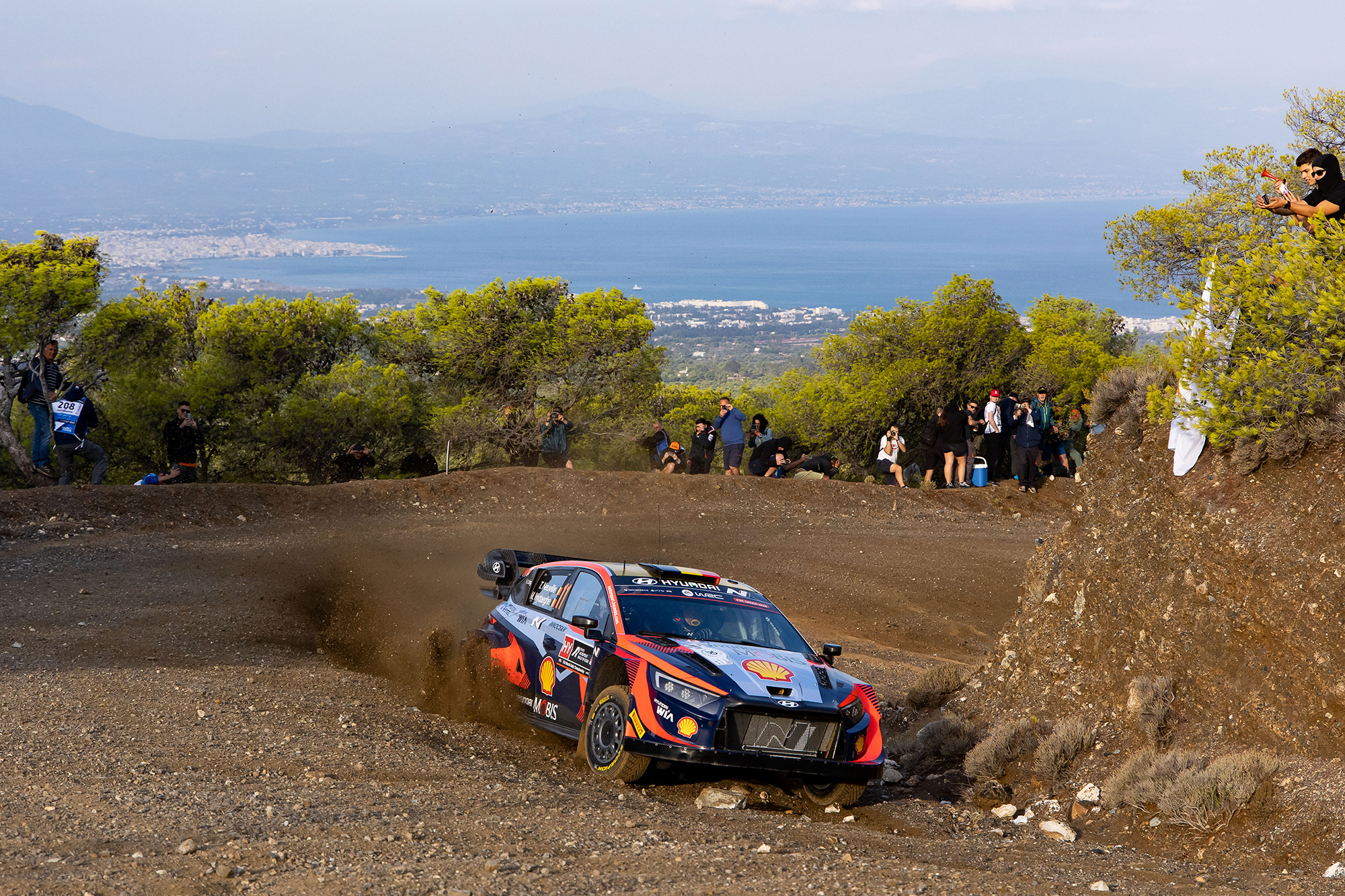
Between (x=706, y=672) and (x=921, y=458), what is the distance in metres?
21.0

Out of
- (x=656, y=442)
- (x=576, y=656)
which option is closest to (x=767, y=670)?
(x=576, y=656)

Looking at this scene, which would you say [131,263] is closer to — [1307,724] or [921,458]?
[921,458]

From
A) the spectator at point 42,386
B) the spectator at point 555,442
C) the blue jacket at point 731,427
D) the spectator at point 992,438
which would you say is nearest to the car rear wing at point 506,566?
the spectator at point 42,386

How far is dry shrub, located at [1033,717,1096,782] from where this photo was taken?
27.7 feet

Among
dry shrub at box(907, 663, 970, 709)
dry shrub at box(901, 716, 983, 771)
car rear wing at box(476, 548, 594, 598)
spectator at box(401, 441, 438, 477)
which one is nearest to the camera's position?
dry shrub at box(901, 716, 983, 771)

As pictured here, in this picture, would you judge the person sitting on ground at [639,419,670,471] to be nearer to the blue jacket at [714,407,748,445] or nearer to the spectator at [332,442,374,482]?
the blue jacket at [714,407,748,445]

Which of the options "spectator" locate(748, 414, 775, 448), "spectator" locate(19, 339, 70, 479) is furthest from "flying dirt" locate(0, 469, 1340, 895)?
"spectator" locate(748, 414, 775, 448)

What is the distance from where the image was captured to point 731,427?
23.1 meters

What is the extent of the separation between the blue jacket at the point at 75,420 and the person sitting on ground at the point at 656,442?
11.1m

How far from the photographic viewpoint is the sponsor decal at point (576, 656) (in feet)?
27.6

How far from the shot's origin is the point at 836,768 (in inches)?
296

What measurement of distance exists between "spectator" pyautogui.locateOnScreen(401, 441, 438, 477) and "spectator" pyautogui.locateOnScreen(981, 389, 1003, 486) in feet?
41.1

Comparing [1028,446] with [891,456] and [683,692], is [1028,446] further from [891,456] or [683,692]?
[683,692]

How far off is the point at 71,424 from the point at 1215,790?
17648 mm
